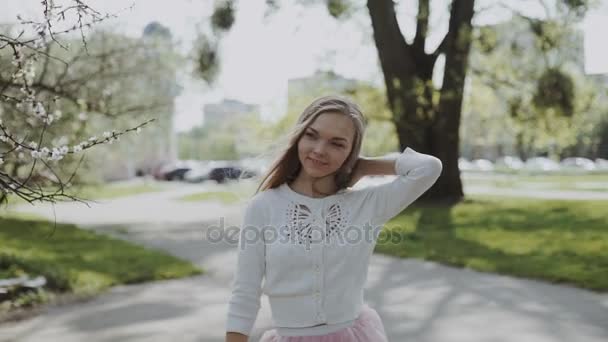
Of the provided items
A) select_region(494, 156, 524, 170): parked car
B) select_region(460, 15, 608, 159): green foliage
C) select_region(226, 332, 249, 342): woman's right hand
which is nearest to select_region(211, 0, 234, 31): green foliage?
select_region(460, 15, 608, 159): green foliage

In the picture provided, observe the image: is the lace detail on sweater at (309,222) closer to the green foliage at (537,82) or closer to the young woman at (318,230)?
the young woman at (318,230)

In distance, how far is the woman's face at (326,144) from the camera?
2.38 m

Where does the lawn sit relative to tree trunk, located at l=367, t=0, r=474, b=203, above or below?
below

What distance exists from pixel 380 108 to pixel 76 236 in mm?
9335

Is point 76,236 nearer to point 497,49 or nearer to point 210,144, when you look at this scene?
point 497,49

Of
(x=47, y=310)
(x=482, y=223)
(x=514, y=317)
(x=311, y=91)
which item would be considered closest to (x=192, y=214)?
(x=311, y=91)

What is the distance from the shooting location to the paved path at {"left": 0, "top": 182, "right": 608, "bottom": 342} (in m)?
5.69

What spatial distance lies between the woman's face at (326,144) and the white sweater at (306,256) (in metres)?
0.12

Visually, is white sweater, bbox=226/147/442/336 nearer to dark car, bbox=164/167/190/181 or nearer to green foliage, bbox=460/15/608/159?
green foliage, bbox=460/15/608/159

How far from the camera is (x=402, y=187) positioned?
249 cm

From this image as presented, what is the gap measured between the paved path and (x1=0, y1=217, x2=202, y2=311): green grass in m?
0.41

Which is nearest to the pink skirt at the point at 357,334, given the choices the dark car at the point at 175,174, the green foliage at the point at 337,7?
the green foliage at the point at 337,7

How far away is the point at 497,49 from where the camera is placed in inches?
705

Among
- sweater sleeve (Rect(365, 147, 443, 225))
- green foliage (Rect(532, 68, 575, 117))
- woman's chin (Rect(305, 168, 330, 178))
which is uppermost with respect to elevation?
green foliage (Rect(532, 68, 575, 117))
